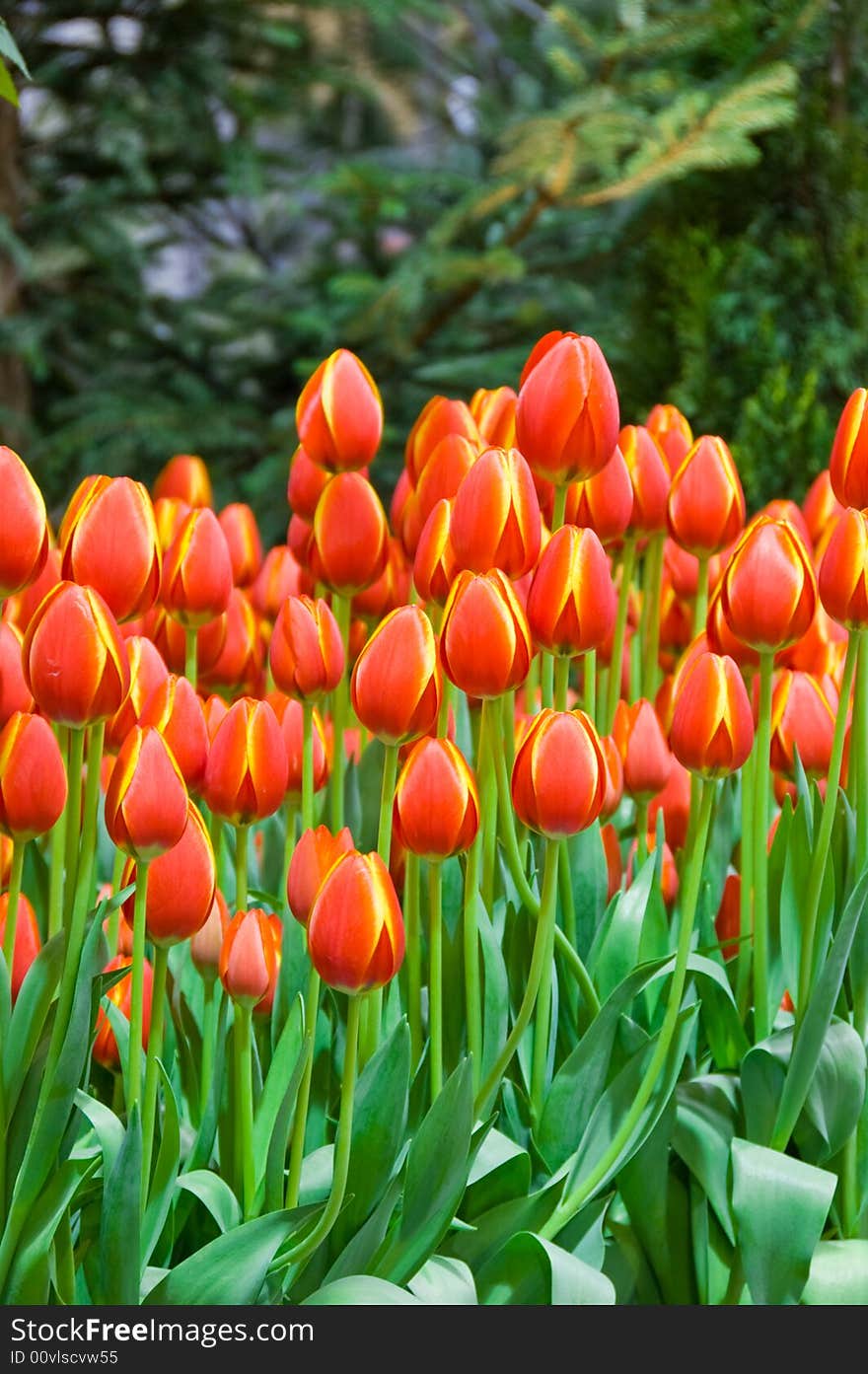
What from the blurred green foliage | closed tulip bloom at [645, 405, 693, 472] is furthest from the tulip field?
the blurred green foliage

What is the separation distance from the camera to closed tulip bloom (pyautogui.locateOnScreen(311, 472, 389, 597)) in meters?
0.97

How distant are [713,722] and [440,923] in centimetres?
20

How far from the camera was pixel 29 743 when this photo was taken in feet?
2.51

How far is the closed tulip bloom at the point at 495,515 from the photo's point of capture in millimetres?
828

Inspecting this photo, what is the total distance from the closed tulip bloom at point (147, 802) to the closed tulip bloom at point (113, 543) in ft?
0.28

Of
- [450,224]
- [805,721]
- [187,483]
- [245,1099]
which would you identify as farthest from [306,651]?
[450,224]

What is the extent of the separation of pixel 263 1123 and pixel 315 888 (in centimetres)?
16

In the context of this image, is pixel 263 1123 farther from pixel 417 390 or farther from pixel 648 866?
pixel 417 390

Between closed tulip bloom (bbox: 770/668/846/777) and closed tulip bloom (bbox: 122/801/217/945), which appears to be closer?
closed tulip bloom (bbox: 122/801/217/945)

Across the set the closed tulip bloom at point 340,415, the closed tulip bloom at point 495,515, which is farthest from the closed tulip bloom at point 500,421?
the closed tulip bloom at point 495,515

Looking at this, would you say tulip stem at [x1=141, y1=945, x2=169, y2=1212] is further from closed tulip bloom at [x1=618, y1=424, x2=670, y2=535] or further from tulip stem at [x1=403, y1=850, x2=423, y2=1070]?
closed tulip bloom at [x1=618, y1=424, x2=670, y2=535]

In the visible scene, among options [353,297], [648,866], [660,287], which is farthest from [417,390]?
[648,866]

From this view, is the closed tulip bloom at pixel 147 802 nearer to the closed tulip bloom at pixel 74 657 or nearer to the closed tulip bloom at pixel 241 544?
the closed tulip bloom at pixel 74 657

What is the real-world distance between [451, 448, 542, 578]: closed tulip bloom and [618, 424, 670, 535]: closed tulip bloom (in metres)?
0.27
